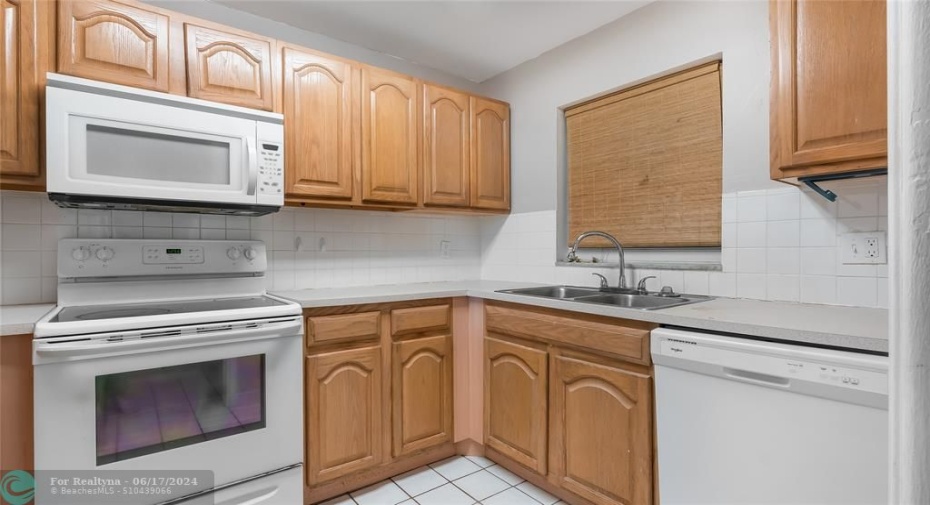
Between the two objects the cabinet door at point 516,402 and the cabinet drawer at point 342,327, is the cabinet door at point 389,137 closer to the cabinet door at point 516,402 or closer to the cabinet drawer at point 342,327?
the cabinet drawer at point 342,327

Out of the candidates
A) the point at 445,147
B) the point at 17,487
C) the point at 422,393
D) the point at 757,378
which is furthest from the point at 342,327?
the point at 757,378

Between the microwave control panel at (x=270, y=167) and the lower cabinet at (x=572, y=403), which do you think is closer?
the lower cabinet at (x=572, y=403)

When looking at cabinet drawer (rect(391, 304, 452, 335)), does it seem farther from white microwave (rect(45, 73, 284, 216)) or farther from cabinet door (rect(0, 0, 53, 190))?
cabinet door (rect(0, 0, 53, 190))

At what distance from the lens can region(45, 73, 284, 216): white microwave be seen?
4.77 feet

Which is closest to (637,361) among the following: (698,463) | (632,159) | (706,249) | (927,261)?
(698,463)

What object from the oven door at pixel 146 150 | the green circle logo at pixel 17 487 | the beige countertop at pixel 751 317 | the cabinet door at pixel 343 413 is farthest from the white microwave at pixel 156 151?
the green circle logo at pixel 17 487

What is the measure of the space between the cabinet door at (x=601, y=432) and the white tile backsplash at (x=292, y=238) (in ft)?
3.58

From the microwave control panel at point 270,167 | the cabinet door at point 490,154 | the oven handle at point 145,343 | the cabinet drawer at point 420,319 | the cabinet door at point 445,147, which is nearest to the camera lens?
the oven handle at point 145,343

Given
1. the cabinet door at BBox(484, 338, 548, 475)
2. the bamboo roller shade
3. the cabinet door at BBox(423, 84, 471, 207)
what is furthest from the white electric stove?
the bamboo roller shade

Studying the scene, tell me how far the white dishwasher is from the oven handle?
4.61 ft

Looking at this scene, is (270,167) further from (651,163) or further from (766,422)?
(766,422)

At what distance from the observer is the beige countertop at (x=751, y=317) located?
3.65 feet

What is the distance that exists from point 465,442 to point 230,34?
7.28ft

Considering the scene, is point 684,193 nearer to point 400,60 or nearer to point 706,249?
point 706,249
